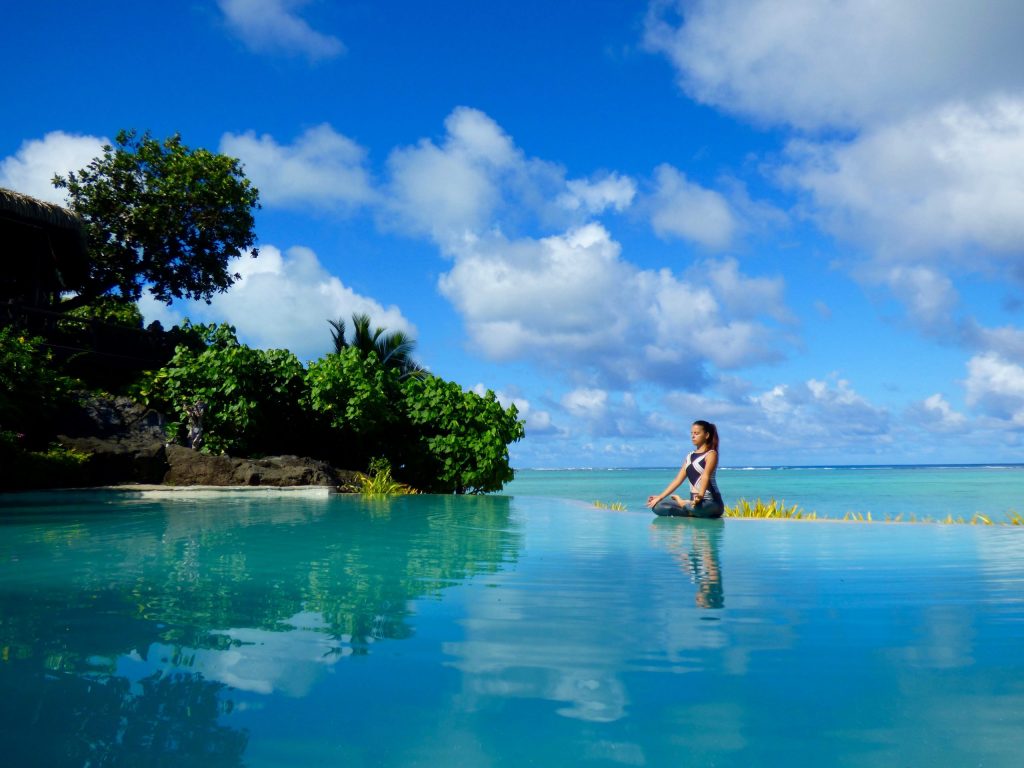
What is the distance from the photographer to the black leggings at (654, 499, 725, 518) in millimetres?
10922

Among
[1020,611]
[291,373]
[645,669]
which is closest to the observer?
[645,669]

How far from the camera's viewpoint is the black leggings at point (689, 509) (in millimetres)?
10922

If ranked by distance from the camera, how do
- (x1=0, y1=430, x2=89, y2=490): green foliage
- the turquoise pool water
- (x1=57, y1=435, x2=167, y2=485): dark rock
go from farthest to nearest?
(x1=57, y1=435, x2=167, y2=485): dark rock < (x1=0, y1=430, x2=89, y2=490): green foliage < the turquoise pool water

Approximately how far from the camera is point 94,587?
5.02m

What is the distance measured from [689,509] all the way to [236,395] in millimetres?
10988

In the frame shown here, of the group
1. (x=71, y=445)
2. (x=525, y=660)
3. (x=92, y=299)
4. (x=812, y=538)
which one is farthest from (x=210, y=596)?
(x=92, y=299)

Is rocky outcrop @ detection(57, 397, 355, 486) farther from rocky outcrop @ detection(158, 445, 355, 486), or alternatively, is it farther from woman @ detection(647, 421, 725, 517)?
woman @ detection(647, 421, 725, 517)

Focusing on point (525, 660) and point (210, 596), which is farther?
point (210, 596)

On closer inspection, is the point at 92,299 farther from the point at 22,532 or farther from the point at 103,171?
the point at 22,532

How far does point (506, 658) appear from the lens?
336cm

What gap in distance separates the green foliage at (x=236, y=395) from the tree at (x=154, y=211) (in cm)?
1061

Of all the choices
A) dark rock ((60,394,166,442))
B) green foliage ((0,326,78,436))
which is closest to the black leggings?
dark rock ((60,394,166,442))

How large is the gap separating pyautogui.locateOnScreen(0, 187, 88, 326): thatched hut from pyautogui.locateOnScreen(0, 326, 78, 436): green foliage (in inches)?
125

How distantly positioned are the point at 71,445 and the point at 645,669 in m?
15.9
